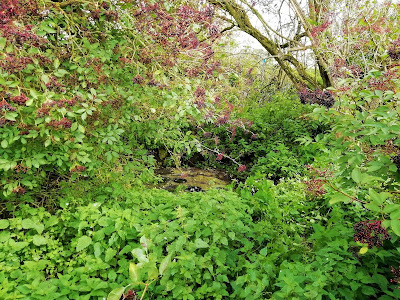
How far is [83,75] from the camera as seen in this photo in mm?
2770

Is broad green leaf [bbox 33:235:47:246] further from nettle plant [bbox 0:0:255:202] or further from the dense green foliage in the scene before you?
nettle plant [bbox 0:0:255:202]

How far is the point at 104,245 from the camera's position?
101 inches

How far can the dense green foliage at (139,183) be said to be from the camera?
6.99 feet

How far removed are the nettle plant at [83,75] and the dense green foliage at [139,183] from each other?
2 centimetres

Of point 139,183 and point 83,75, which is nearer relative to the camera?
point 83,75

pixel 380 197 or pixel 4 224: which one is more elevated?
pixel 380 197

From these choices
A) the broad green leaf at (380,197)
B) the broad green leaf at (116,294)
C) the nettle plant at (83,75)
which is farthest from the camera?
the nettle plant at (83,75)

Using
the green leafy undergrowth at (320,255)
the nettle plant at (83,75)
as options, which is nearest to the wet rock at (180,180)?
the green leafy undergrowth at (320,255)

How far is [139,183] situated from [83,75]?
56.6 inches

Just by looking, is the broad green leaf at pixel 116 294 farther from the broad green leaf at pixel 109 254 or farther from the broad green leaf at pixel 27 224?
the broad green leaf at pixel 27 224

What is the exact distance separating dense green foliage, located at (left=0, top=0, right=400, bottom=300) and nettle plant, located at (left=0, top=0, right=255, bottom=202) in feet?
0.05

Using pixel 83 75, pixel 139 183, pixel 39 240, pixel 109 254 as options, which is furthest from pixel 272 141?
pixel 39 240

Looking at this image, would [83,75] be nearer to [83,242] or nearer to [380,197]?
[83,242]

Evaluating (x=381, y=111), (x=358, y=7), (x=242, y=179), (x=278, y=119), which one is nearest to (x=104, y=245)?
(x=381, y=111)
